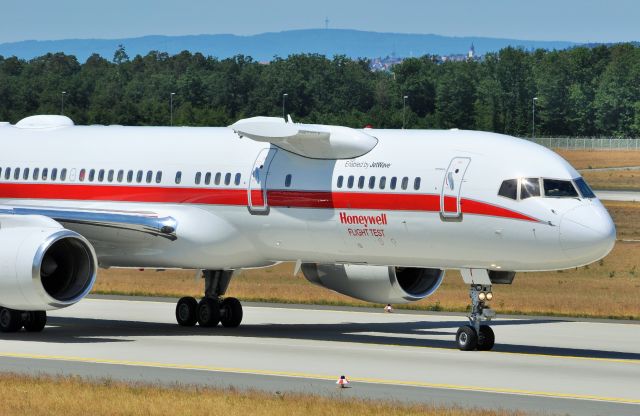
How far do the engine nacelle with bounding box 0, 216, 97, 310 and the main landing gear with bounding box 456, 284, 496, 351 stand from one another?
8.50m

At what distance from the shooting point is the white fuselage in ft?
106

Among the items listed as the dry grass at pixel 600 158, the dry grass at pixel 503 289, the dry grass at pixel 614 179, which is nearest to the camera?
the dry grass at pixel 503 289

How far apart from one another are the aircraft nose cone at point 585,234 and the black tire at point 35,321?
43.2 ft

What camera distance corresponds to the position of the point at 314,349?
112ft

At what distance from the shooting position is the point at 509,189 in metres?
32.3

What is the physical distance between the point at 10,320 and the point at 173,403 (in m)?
12.9

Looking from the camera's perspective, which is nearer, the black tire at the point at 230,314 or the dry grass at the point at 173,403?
the dry grass at the point at 173,403

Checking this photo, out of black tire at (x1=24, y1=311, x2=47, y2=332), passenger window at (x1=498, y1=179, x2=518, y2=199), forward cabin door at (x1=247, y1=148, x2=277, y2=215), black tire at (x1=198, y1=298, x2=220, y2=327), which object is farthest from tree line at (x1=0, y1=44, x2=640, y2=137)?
passenger window at (x1=498, y1=179, x2=518, y2=199)

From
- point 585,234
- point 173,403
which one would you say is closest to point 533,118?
point 585,234

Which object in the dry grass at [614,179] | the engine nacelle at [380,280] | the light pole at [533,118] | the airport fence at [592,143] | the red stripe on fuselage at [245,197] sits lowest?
the engine nacelle at [380,280]

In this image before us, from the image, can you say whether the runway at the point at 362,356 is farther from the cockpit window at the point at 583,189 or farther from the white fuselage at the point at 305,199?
the cockpit window at the point at 583,189

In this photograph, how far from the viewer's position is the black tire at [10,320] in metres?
36.5

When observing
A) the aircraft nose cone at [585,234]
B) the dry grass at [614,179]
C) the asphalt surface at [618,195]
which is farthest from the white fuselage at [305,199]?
the dry grass at [614,179]

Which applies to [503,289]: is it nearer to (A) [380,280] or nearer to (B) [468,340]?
(A) [380,280]
